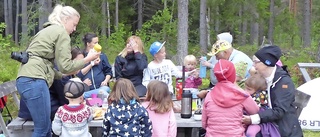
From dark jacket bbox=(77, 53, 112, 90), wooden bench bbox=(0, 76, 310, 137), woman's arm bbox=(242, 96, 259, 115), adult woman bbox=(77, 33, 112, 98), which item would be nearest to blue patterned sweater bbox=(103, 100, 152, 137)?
wooden bench bbox=(0, 76, 310, 137)

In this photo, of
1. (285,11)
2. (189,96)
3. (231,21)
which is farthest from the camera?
(285,11)

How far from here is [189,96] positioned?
3.84 metres

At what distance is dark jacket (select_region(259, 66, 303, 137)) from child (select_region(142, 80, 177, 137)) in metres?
0.81

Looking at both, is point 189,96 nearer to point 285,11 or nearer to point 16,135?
point 16,135

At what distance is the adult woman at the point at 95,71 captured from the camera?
5.28m

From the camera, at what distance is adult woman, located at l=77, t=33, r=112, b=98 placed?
17.3 ft

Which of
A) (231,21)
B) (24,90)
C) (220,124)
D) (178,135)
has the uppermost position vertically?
(231,21)

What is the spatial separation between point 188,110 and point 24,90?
1.52 m

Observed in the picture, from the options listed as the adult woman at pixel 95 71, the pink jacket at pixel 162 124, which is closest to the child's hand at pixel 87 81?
the adult woman at pixel 95 71

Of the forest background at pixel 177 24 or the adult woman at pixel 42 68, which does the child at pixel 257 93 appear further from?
the forest background at pixel 177 24

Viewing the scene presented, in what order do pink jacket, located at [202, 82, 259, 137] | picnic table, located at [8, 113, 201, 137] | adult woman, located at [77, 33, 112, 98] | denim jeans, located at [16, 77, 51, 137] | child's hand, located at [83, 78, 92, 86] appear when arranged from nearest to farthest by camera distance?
1. pink jacket, located at [202, 82, 259, 137]
2. denim jeans, located at [16, 77, 51, 137]
3. picnic table, located at [8, 113, 201, 137]
4. child's hand, located at [83, 78, 92, 86]
5. adult woman, located at [77, 33, 112, 98]

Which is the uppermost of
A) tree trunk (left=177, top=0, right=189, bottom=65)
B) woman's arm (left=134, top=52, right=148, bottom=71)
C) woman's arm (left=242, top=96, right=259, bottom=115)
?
tree trunk (left=177, top=0, right=189, bottom=65)

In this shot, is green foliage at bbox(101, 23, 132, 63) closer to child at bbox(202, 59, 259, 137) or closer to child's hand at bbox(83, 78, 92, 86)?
child's hand at bbox(83, 78, 92, 86)

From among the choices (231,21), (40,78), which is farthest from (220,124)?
(231,21)
